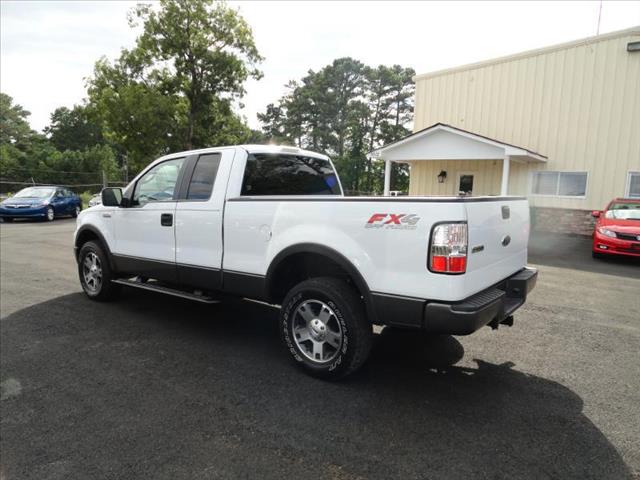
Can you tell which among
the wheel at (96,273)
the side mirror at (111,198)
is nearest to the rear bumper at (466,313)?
the side mirror at (111,198)

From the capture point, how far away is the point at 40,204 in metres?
17.1

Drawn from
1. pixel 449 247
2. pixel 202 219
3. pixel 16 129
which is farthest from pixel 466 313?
pixel 16 129

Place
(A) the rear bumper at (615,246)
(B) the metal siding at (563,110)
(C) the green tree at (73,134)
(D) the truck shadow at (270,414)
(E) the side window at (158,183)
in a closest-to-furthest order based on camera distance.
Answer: (D) the truck shadow at (270,414), (E) the side window at (158,183), (A) the rear bumper at (615,246), (B) the metal siding at (563,110), (C) the green tree at (73,134)

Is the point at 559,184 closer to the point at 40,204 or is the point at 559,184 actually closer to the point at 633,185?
the point at 633,185

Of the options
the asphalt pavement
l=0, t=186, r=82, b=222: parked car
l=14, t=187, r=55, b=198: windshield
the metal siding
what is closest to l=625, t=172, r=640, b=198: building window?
the metal siding

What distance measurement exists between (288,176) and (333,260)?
1.65m

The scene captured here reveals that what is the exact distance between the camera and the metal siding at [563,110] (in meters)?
13.8

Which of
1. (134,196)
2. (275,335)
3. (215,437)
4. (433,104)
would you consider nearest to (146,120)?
(433,104)

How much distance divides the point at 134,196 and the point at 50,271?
367cm

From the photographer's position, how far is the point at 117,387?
131 inches

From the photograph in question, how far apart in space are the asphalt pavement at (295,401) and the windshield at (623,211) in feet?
19.3

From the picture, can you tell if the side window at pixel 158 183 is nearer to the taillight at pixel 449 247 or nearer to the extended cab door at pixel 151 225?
the extended cab door at pixel 151 225

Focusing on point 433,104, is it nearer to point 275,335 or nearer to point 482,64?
point 482,64

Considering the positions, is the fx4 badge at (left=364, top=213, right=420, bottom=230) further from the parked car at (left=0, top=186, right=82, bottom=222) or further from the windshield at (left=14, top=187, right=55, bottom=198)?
the windshield at (left=14, top=187, right=55, bottom=198)
